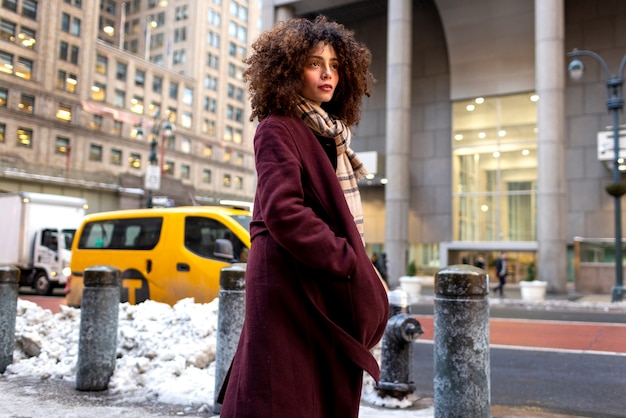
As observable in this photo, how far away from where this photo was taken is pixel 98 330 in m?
5.17

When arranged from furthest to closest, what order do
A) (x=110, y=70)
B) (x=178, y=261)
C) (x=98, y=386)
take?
1. (x=110, y=70)
2. (x=178, y=261)
3. (x=98, y=386)

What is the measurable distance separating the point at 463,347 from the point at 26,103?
3525 cm

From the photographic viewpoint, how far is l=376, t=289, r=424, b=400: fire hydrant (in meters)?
5.16

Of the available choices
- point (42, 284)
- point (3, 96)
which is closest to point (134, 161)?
point (3, 96)

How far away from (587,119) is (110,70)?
156 ft

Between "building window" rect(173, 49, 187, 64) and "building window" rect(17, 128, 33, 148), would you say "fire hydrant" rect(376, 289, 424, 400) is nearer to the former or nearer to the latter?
"building window" rect(17, 128, 33, 148)

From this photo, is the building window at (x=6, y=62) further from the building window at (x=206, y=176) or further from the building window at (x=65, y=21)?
the building window at (x=206, y=176)

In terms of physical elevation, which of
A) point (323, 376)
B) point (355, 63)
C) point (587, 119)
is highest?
point (587, 119)

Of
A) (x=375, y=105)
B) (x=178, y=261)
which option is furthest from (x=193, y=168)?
(x=178, y=261)

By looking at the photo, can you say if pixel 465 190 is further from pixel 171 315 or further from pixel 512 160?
pixel 171 315

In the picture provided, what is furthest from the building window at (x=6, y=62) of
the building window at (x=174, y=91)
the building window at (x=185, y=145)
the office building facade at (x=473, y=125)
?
the building window at (x=185, y=145)

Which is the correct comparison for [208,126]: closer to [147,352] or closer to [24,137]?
[24,137]

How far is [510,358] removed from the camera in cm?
815

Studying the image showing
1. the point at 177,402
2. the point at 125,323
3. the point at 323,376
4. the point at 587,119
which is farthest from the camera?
the point at 587,119
